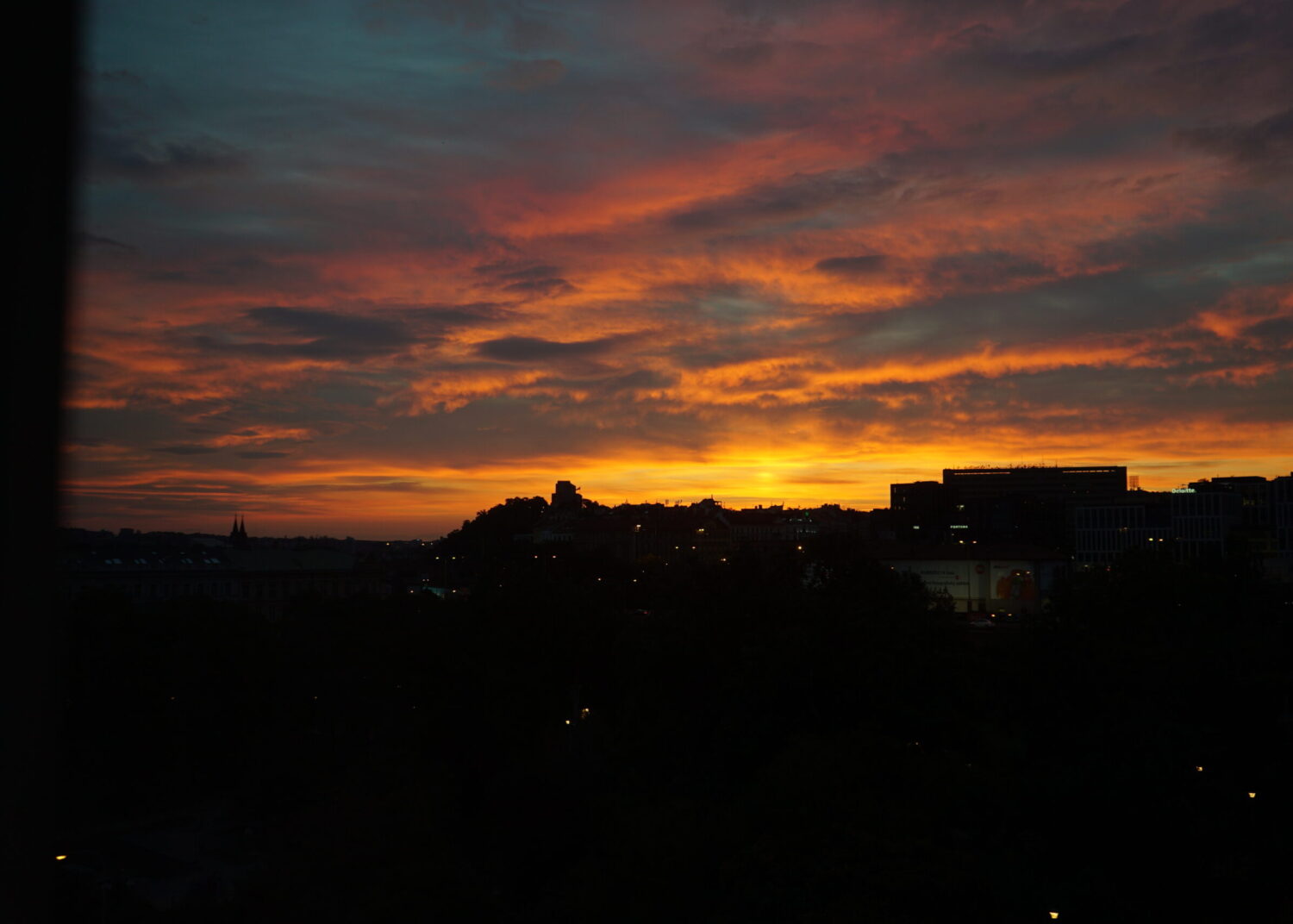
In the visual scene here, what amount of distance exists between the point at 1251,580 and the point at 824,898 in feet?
60.8

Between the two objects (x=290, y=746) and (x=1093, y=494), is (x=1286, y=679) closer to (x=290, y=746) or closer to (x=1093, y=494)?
(x=290, y=746)

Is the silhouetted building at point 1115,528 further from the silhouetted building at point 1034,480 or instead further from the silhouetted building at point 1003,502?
the silhouetted building at point 1034,480

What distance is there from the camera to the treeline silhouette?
23.0 ft

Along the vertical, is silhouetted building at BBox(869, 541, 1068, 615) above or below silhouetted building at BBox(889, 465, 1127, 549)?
below

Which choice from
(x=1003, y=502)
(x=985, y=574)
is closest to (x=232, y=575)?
(x=985, y=574)

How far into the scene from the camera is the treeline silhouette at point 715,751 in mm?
7012

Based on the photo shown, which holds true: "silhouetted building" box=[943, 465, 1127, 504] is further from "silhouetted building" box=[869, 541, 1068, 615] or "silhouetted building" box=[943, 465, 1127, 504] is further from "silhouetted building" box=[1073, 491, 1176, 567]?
"silhouetted building" box=[869, 541, 1068, 615]

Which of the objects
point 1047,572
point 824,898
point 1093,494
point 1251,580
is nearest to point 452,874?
point 824,898

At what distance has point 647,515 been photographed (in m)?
69.6

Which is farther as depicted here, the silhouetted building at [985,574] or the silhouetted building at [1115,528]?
the silhouetted building at [1115,528]

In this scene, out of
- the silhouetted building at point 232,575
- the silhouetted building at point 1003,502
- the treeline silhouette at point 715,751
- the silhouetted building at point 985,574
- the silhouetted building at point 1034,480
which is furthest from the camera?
the silhouetted building at point 1034,480

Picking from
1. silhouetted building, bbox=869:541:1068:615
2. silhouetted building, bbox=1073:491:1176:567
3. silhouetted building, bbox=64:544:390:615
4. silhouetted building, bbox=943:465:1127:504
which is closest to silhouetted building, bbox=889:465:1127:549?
silhouetted building, bbox=943:465:1127:504

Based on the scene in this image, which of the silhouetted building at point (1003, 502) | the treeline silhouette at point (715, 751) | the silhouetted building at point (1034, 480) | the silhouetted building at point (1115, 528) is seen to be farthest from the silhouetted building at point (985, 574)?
the silhouetted building at point (1034, 480)

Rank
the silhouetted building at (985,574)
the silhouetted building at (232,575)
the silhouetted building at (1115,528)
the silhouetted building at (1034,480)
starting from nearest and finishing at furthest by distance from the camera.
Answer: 1. the silhouetted building at (232,575)
2. the silhouetted building at (985,574)
3. the silhouetted building at (1115,528)
4. the silhouetted building at (1034,480)
